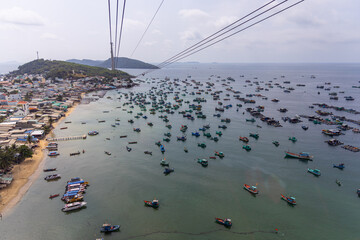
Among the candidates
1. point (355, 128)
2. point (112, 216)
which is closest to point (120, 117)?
point (112, 216)

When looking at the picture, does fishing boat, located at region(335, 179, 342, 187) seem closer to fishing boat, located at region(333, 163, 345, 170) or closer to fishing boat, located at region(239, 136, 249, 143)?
fishing boat, located at region(333, 163, 345, 170)

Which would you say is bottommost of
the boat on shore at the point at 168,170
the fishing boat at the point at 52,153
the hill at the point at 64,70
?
the boat on shore at the point at 168,170

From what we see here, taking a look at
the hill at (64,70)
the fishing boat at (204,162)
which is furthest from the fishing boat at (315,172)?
the hill at (64,70)

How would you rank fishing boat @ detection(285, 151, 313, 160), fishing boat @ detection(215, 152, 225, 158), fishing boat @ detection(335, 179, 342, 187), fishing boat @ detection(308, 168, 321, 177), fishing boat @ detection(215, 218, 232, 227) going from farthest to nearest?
fishing boat @ detection(215, 152, 225, 158)
fishing boat @ detection(285, 151, 313, 160)
fishing boat @ detection(308, 168, 321, 177)
fishing boat @ detection(335, 179, 342, 187)
fishing boat @ detection(215, 218, 232, 227)

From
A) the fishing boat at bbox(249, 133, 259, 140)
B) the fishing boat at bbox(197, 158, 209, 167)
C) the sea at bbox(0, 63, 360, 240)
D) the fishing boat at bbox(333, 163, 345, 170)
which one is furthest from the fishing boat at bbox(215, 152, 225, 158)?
the fishing boat at bbox(333, 163, 345, 170)

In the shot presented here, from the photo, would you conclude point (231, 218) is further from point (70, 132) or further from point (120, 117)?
point (120, 117)

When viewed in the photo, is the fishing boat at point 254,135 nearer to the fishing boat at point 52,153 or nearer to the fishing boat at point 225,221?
the fishing boat at point 225,221
